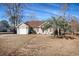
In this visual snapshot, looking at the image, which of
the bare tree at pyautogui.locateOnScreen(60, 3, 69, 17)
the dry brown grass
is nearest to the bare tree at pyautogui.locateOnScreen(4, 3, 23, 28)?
the dry brown grass

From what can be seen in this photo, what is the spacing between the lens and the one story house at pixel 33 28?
1931 mm

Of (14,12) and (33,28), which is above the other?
(14,12)

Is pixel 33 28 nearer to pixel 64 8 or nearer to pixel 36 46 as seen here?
pixel 36 46

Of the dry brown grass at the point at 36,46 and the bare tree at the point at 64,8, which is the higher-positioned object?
the bare tree at the point at 64,8

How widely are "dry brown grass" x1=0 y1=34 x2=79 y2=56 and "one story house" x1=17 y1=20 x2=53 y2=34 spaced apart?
0.15ft

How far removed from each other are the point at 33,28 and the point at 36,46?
195 mm

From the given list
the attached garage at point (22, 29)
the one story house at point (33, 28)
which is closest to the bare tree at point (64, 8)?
the one story house at point (33, 28)

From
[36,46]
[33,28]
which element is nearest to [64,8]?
[33,28]

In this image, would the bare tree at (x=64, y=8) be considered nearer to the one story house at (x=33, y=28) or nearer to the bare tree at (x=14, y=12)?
the one story house at (x=33, y=28)

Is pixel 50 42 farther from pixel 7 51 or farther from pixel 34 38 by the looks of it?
pixel 7 51

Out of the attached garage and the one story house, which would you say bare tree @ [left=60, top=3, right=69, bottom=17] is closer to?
the one story house

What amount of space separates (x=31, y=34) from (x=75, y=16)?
1.66ft

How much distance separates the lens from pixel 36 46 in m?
1.92

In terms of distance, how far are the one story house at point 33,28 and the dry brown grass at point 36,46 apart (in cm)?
5
